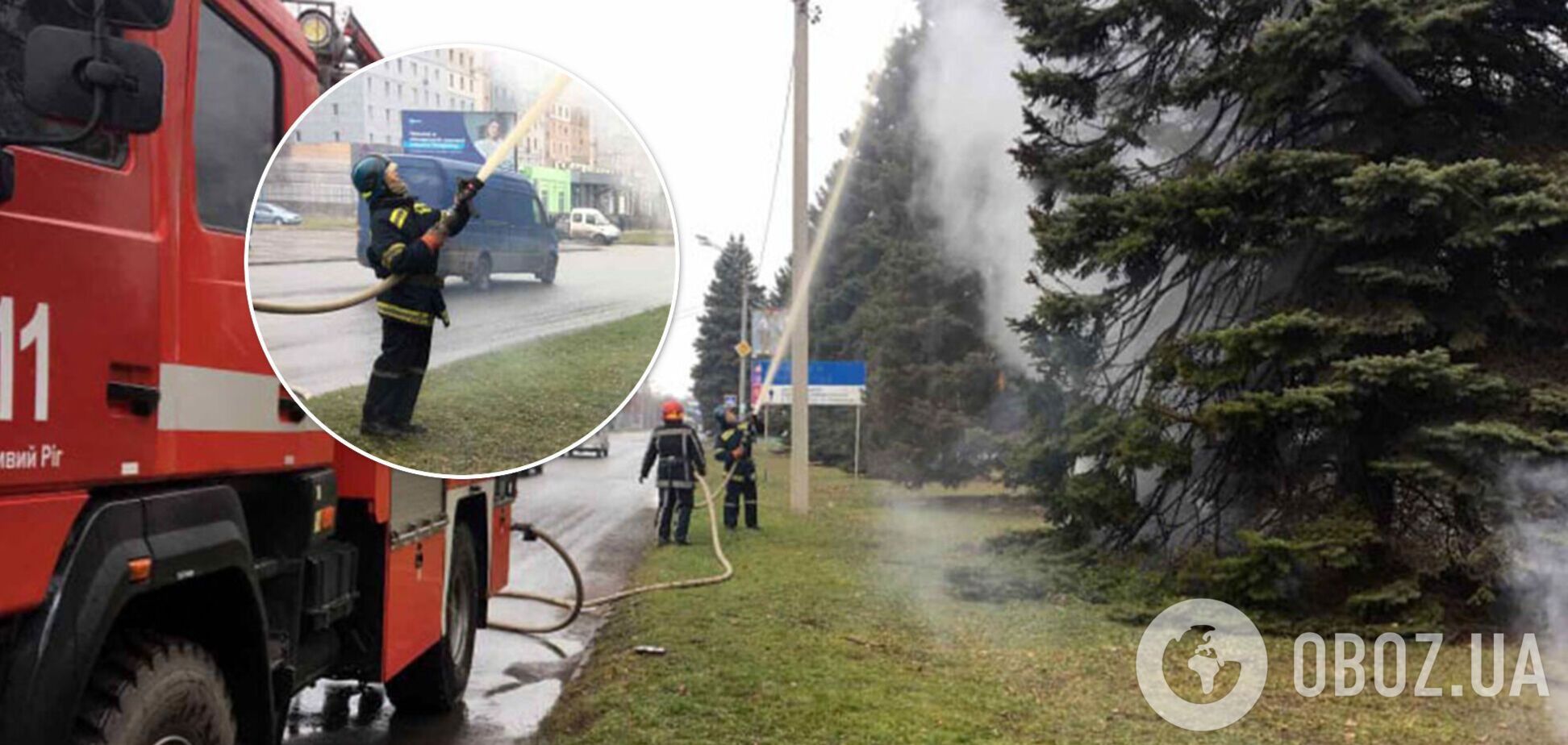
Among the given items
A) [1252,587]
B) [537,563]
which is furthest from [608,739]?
[537,563]

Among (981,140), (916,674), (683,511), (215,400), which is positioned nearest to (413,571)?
(215,400)

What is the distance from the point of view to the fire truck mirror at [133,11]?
3.23 m

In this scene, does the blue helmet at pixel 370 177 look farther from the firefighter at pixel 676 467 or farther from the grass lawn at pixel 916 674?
the firefighter at pixel 676 467

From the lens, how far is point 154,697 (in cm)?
386

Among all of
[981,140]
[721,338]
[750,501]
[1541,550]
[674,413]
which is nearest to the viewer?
[1541,550]

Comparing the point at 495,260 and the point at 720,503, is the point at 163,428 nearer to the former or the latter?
the point at 495,260

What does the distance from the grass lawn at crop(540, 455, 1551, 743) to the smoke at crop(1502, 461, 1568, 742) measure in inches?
21.0

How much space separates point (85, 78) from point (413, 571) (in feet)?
12.5

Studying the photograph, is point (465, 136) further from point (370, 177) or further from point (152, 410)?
point (152, 410)

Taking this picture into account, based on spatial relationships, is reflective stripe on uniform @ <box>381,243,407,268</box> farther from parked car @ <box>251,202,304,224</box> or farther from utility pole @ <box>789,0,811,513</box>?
utility pole @ <box>789,0,811,513</box>

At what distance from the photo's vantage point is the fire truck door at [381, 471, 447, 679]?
20.0ft

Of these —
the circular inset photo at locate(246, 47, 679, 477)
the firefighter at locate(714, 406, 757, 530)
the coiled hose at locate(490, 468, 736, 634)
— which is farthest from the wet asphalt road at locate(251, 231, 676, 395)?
the firefighter at locate(714, 406, 757, 530)

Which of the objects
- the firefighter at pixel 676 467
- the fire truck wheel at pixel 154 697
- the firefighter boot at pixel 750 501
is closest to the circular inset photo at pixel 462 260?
the fire truck wheel at pixel 154 697

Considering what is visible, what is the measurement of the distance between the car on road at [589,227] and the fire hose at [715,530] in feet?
16.8
